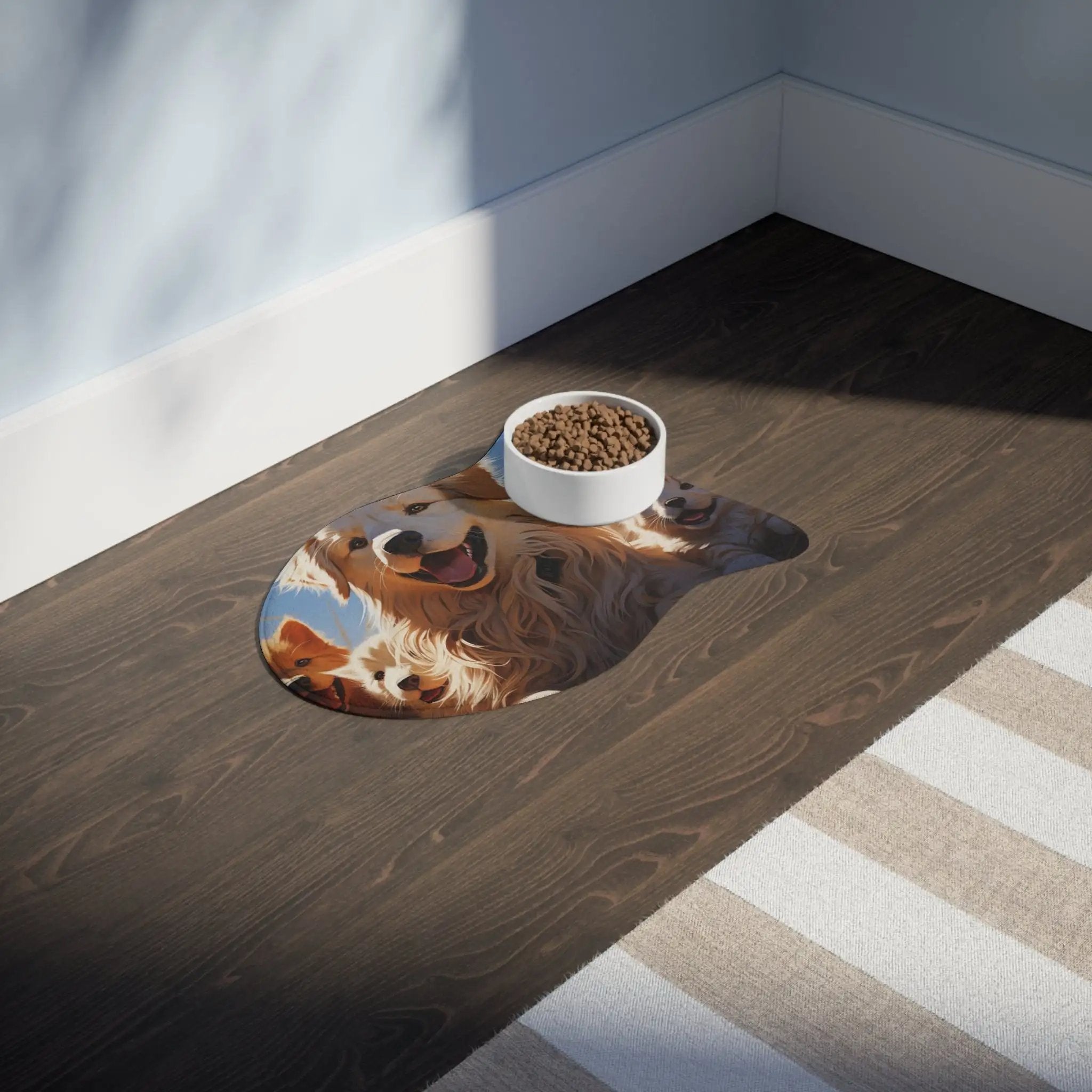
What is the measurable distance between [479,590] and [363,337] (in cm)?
57

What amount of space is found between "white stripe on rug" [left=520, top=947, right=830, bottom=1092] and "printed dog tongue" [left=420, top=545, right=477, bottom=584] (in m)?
0.75

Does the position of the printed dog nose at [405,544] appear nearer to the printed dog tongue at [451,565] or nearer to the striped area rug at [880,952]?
the printed dog tongue at [451,565]

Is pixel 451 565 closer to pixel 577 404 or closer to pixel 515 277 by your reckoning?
pixel 577 404

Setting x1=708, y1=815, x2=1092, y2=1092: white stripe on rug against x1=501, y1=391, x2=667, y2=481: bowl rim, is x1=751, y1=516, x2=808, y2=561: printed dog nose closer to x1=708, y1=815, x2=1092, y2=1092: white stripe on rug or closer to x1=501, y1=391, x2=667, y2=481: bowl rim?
x1=501, y1=391, x2=667, y2=481: bowl rim

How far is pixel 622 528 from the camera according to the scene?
7.95 feet

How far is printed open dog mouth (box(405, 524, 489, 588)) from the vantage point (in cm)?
233

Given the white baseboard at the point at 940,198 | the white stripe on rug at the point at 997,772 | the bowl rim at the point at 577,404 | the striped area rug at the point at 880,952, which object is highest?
the white baseboard at the point at 940,198

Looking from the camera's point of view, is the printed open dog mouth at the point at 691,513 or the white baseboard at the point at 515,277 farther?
the printed open dog mouth at the point at 691,513

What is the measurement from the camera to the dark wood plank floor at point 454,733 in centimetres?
173

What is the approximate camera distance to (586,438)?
242 cm

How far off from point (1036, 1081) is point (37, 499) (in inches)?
61.5

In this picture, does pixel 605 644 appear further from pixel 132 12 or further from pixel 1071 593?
pixel 132 12

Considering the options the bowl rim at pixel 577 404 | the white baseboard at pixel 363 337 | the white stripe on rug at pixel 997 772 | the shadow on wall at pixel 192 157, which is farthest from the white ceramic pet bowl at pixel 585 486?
the white stripe on rug at pixel 997 772

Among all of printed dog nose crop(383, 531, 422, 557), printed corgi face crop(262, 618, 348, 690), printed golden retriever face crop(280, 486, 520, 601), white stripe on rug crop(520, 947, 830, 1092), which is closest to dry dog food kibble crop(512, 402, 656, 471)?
printed golden retriever face crop(280, 486, 520, 601)
